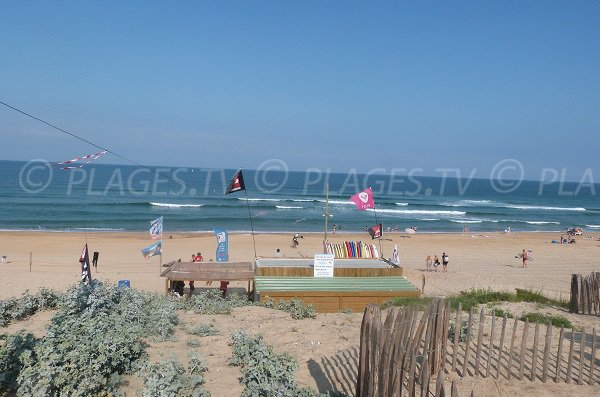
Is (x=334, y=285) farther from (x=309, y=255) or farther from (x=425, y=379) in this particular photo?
(x=309, y=255)

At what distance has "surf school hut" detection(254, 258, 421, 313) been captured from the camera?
13898 millimetres

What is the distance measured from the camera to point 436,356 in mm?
7395

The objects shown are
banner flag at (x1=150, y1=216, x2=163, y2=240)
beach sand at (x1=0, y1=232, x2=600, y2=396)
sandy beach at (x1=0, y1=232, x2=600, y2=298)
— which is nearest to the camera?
beach sand at (x1=0, y1=232, x2=600, y2=396)

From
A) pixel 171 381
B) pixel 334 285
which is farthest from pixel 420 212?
pixel 171 381

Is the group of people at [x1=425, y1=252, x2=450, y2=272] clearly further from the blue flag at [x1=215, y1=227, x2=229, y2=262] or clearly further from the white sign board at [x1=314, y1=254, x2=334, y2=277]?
the blue flag at [x1=215, y1=227, x2=229, y2=262]

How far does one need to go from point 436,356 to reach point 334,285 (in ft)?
24.0

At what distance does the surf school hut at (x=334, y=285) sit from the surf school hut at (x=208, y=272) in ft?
1.42

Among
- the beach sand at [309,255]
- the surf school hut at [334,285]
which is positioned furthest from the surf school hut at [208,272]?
the beach sand at [309,255]

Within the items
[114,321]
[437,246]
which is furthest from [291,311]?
[437,246]

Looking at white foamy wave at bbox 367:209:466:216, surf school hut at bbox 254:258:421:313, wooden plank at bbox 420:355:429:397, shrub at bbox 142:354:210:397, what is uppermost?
wooden plank at bbox 420:355:429:397

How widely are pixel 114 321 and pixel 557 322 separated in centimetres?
884

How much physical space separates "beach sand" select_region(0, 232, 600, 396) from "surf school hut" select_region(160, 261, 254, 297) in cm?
273

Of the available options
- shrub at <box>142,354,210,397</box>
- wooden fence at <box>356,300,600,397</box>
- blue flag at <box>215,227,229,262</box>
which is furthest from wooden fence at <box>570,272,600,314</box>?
blue flag at <box>215,227,229,262</box>

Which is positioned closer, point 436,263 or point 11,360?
point 11,360
